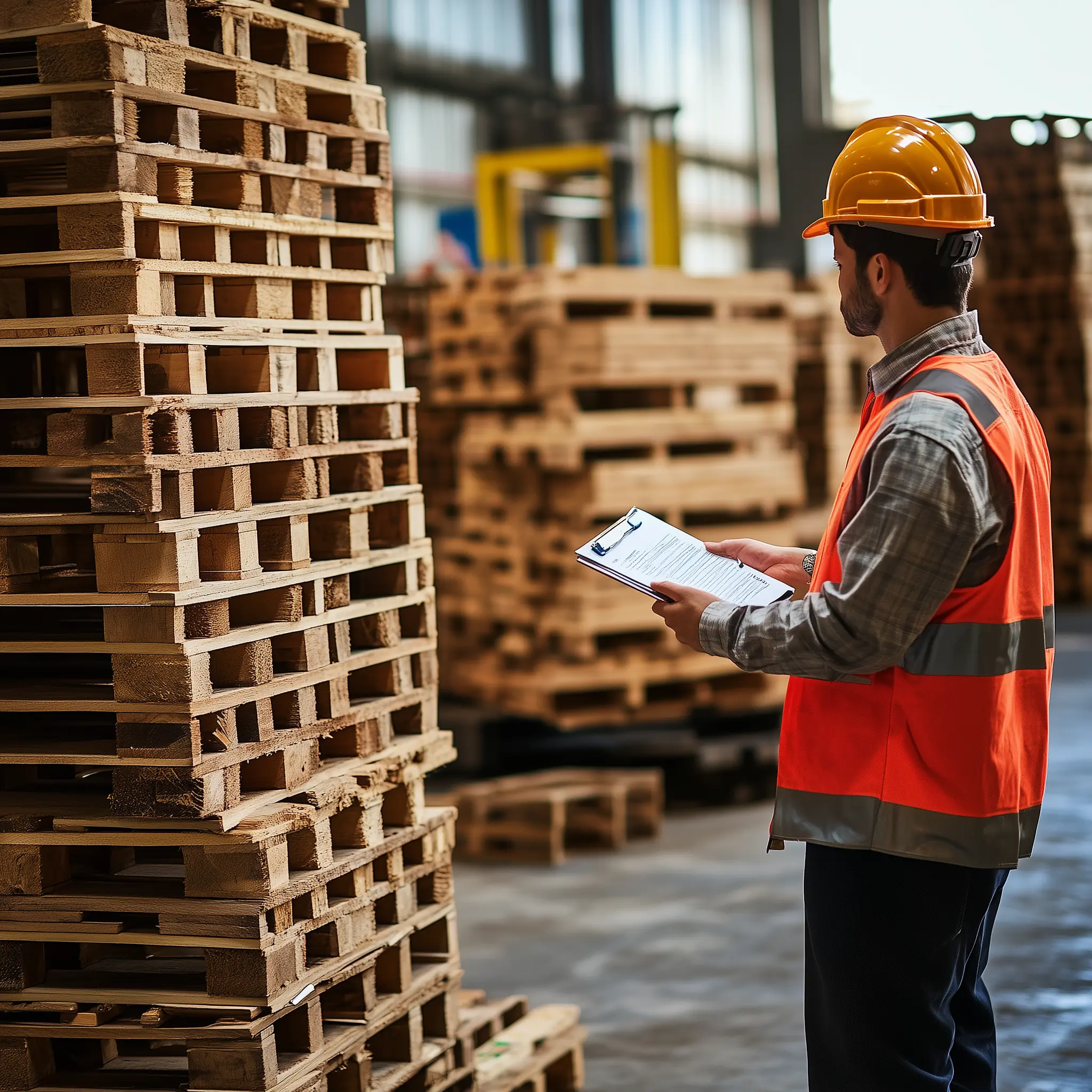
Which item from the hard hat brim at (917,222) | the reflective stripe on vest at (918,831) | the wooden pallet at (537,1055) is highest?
the hard hat brim at (917,222)

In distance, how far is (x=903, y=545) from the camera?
8.49 ft

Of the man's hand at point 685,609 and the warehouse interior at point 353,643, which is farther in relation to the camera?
the warehouse interior at point 353,643

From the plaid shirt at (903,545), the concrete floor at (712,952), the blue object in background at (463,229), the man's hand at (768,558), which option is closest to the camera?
the plaid shirt at (903,545)

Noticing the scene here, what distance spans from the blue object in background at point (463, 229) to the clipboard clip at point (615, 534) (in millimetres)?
15735

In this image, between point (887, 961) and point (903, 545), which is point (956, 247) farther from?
point (887, 961)

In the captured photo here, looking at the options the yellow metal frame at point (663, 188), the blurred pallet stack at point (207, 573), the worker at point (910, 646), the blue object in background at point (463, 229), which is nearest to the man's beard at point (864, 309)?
the worker at point (910, 646)

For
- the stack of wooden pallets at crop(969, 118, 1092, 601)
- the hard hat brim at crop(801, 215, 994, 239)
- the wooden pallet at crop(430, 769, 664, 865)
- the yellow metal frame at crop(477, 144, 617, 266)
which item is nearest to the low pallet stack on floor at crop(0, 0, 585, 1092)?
the hard hat brim at crop(801, 215, 994, 239)

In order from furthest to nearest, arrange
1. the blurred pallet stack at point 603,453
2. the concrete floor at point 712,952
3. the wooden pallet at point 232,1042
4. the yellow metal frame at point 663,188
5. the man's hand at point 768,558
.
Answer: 1. the yellow metal frame at point 663,188
2. the blurred pallet stack at point 603,453
3. the concrete floor at point 712,952
4. the man's hand at point 768,558
5. the wooden pallet at point 232,1042

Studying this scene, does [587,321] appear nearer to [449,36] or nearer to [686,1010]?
[686,1010]

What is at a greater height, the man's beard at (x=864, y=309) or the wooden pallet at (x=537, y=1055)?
the man's beard at (x=864, y=309)

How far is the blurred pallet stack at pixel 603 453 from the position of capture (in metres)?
7.74

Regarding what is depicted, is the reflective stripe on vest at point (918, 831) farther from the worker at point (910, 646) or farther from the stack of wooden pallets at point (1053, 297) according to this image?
the stack of wooden pallets at point (1053, 297)

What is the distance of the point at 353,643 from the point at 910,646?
158 centimetres

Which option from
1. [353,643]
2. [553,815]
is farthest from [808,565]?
[553,815]
